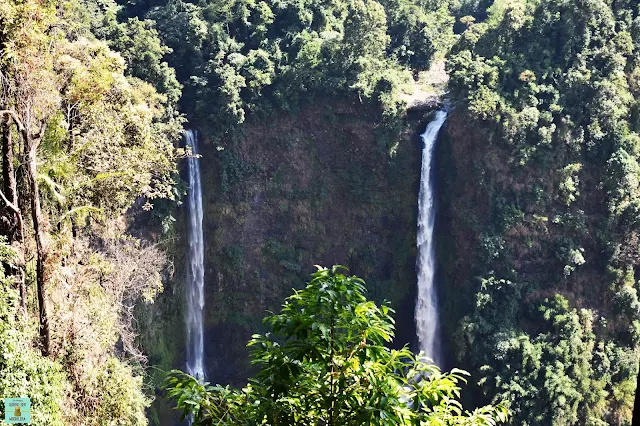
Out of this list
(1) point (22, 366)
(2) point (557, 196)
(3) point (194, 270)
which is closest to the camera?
(1) point (22, 366)

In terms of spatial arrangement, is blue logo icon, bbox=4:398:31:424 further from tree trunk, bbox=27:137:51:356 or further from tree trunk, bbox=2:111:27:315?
tree trunk, bbox=27:137:51:356

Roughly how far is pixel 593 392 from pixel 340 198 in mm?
9622

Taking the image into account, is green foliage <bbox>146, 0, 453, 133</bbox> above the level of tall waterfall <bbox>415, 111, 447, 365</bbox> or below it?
above

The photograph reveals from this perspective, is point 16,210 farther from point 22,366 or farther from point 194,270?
point 194,270

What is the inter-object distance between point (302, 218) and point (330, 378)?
55.7 ft

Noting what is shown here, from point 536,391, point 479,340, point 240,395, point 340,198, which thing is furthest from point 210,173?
point 240,395

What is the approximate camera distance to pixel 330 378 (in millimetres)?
3467

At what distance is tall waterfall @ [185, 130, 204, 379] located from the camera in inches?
740

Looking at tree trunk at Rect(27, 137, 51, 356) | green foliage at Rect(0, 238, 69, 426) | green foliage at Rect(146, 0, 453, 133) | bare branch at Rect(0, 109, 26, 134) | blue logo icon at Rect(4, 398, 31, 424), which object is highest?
green foliage at Rect(146, 0, 453, 133)

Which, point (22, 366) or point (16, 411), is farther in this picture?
point (22, 366)

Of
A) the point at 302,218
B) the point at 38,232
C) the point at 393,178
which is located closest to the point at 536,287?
the point at 393,178

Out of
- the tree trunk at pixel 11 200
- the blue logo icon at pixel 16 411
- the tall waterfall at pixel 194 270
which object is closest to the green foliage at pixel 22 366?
the blue logo icon at pixel 16 411

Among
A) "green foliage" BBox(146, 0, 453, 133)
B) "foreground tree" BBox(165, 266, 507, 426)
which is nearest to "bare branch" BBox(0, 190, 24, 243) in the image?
"foreground tree" BBox(165, 266, 507, 426)

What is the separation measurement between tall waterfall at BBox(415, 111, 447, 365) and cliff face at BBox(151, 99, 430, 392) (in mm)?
480
